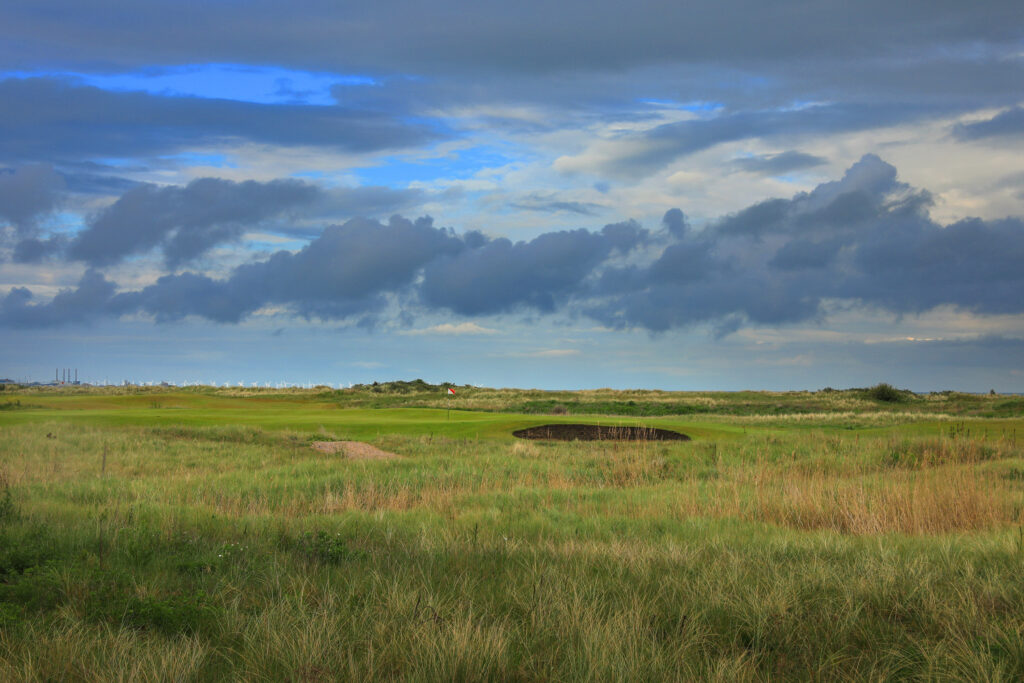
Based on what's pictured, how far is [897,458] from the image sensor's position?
1908cm

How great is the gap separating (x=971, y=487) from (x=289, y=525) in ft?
34.5

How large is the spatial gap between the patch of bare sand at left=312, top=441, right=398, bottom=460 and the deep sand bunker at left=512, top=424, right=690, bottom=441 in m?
7.58

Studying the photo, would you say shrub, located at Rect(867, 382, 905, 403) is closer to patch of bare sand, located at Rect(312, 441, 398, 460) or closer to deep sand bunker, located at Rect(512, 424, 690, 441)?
deep sand bunker, located at Rect(512, 424, 690, 441)

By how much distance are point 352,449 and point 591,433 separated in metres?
11.3

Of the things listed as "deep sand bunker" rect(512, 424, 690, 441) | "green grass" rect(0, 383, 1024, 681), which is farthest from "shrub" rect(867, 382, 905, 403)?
"green grass" rect(0, 383, 1024, 681)

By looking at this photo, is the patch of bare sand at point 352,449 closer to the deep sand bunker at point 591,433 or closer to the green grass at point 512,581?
the green grass at point 512,581

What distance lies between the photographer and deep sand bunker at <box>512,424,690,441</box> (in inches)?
1107

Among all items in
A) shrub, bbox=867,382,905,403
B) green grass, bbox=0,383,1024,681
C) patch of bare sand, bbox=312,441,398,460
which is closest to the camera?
green grass, bbox=0,383,1024,681

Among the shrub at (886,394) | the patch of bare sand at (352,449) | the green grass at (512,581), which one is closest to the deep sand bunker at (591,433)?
the patch of bare sand at (352,449)

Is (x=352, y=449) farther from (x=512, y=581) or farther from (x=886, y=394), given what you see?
(x=886, y=394)

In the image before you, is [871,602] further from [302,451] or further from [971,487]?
[302,451]

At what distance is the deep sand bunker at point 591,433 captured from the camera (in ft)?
92.2

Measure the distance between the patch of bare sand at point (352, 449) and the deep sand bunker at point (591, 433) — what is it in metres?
7.58

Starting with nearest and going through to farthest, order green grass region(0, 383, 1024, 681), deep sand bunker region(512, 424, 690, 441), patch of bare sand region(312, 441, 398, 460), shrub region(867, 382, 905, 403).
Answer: green grass region(0, 383, 1024, 681), patch of bare sand region(312, 441, 398, 460), deep sand bunker region(512, 424, 690, 441), shrub region(867, 382, 905, 403)
